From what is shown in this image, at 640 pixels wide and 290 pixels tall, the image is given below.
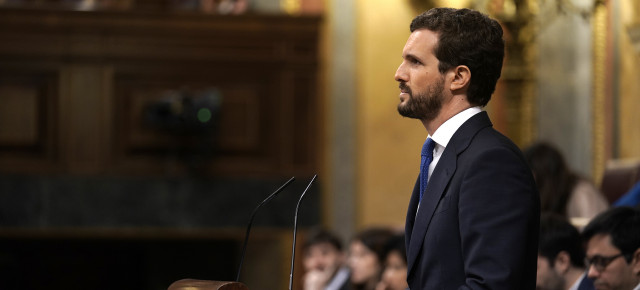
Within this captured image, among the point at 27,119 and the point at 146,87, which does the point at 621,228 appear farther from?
the point at 27,119

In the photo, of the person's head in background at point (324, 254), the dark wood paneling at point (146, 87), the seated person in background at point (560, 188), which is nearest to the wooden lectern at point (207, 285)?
the seated person in background at point (560, 188)

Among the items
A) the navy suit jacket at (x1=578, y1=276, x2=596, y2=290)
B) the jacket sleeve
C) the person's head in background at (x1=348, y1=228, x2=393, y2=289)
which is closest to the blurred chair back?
the person's head in background at (x1=348, y1=228, x2=393, y2=289)

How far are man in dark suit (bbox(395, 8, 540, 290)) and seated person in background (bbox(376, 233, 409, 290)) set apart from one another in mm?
2613

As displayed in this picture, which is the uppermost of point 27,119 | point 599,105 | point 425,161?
point 425,161

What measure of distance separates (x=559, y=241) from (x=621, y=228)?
319 mm

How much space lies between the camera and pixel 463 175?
1.97 meters

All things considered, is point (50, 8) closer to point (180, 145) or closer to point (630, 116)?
point (180, 145)

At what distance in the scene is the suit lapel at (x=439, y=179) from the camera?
201 cm

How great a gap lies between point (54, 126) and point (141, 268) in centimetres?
156

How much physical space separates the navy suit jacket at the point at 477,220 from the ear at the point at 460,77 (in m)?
0.07

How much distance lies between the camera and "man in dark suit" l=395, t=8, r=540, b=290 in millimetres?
1900

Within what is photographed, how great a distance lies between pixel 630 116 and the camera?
7.19 m

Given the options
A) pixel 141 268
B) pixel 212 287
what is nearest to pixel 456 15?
pixel 212 287

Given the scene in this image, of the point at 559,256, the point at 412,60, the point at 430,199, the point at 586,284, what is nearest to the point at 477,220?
the point at 430,199
